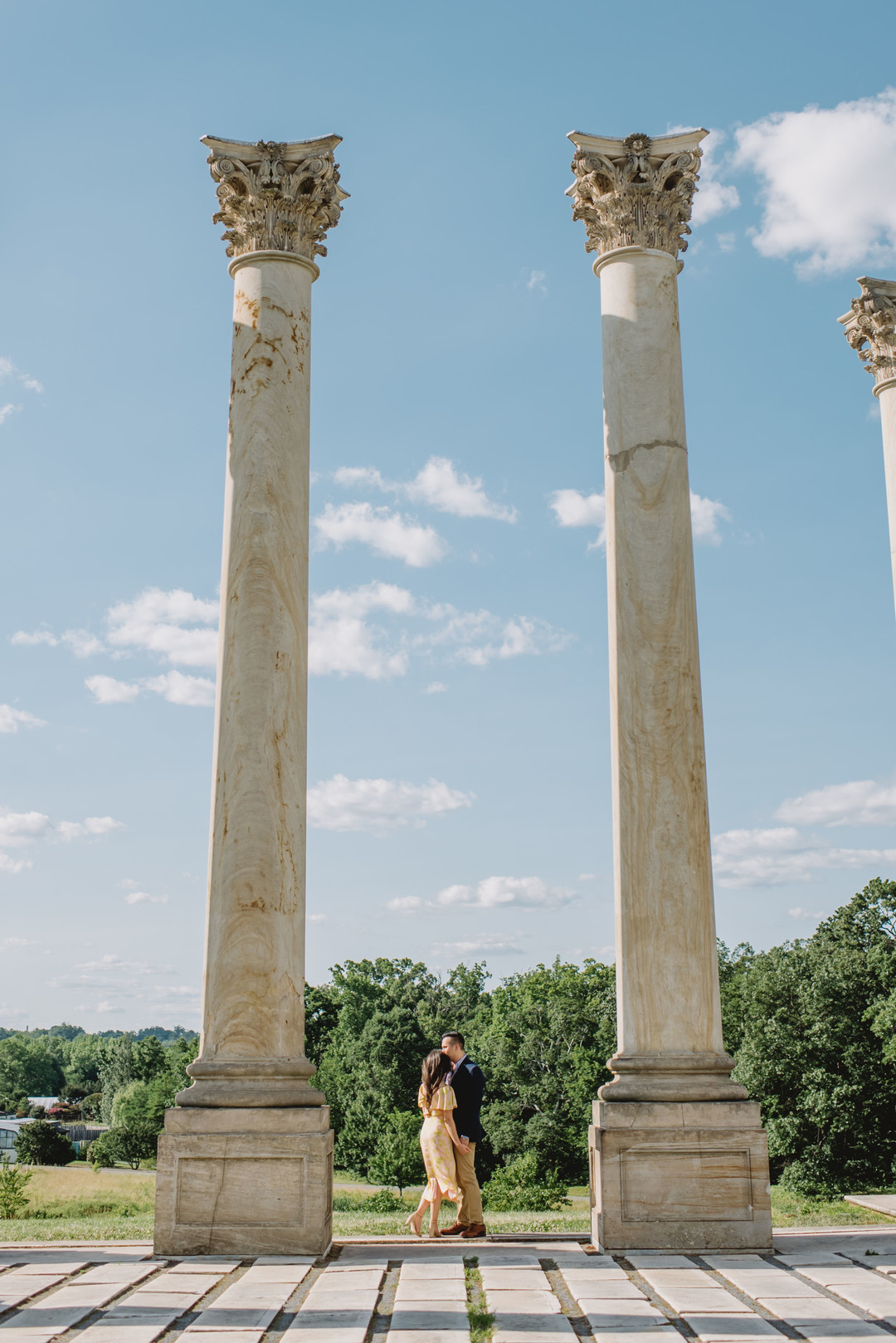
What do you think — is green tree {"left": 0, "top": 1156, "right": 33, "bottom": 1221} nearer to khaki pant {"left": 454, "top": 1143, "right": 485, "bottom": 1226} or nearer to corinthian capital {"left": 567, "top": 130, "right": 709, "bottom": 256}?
khaki pant {"left": 454, "top": 1143, "right": 485, "bottom": 1226}

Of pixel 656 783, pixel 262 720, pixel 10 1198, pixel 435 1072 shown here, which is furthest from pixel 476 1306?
pixel 10 1198

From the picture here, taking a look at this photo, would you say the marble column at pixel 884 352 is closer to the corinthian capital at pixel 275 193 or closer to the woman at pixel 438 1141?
the corinthian capital at pixel 275 193

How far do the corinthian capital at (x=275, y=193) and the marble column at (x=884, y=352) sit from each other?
171 feet

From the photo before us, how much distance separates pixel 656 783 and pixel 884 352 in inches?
2194

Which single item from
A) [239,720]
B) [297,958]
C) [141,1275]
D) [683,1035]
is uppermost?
[239,720]

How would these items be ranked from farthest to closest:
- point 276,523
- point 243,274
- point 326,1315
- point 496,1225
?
point 496,1225 → point 243,274 → point 276,523 → point 326,1315

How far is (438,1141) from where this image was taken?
75750 millimetres

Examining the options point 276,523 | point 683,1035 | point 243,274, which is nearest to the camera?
point 683,1035

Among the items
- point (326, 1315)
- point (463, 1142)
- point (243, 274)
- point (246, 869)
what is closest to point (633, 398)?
point (243, 274)

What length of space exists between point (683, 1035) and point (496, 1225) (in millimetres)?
36439

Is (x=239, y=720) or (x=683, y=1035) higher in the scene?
(x=239, y=720)

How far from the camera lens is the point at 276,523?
266 ft

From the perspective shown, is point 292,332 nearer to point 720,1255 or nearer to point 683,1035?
point 683,1035

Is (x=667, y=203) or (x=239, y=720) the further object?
(x=667, y=203)
